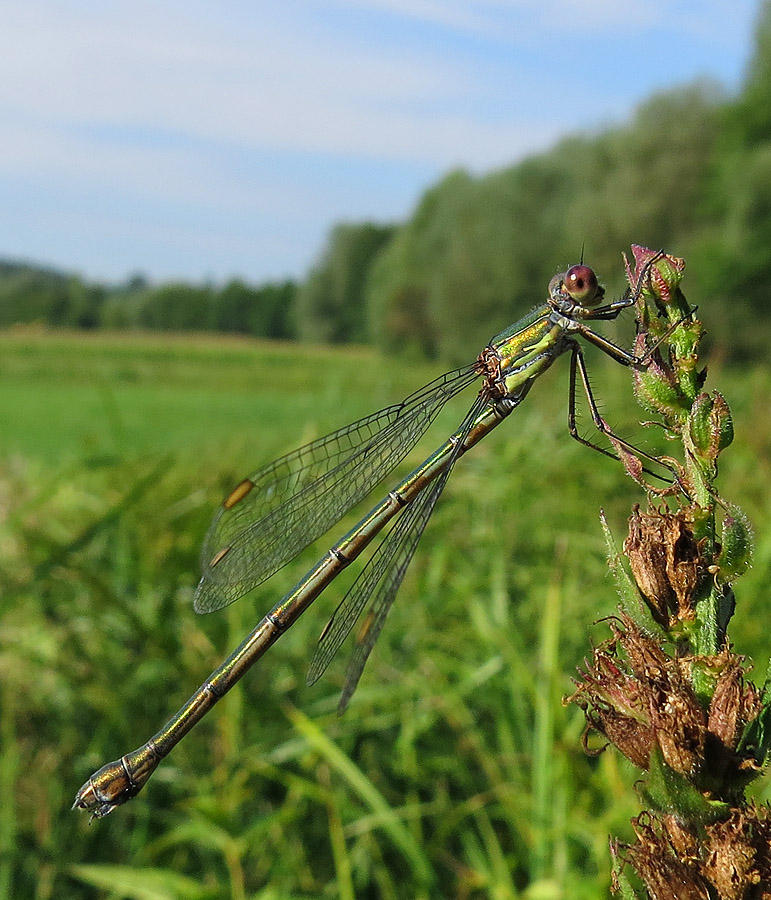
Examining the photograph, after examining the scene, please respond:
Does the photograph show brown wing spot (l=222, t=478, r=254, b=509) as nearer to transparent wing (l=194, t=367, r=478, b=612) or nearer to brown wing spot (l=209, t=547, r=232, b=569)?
transparent wing (l=194, t=367, r=478, b=612)

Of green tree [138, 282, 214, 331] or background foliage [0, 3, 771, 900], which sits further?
green tree [138, 282, 214, 331]

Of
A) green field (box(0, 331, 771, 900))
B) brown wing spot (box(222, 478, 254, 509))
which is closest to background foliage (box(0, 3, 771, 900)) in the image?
green field (box(0, 331, 771, 900))

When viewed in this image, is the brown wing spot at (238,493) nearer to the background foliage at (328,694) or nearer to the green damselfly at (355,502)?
the green damselfly at (355,502)

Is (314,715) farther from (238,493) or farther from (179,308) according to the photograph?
(179,308)

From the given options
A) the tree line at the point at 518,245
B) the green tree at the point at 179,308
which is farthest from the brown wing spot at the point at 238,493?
the green tree at the point at 179,308

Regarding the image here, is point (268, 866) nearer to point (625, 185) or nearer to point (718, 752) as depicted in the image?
point (718, 752)

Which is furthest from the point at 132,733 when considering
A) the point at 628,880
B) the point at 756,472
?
the point at 756,472

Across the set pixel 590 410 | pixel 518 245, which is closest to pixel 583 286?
pixel 590 410
